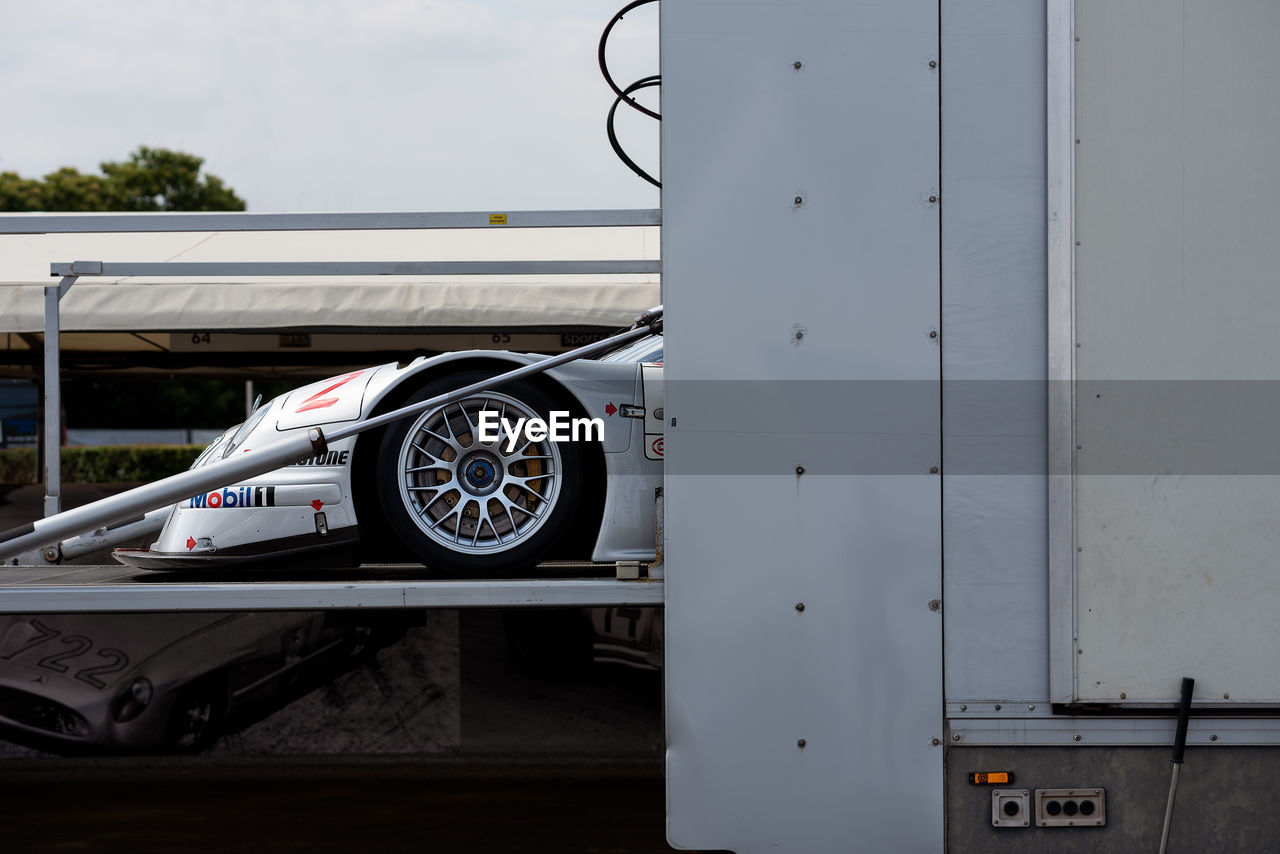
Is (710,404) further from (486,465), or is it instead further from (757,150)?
(486,465)

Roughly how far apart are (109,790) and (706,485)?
4.07 m

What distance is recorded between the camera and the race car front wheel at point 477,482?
2445 mm

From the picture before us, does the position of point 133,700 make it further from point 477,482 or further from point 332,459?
point 477,482

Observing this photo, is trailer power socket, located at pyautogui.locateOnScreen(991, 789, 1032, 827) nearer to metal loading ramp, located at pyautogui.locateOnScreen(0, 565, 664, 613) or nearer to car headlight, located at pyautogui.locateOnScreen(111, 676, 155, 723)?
metal loading ramp, located at pyautogui.locateOnScreen(0, 565, 664, 613)

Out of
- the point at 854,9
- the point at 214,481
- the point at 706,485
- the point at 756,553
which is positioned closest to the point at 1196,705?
the point at 756,553

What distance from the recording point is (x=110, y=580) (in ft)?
7.99

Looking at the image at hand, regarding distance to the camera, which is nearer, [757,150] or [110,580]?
[757,150]

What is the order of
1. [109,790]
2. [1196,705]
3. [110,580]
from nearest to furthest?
[1196,705] → [110,580] → [109,790]

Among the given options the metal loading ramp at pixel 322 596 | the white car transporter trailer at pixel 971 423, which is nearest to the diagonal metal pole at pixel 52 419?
the metal loading ramp at pixel 322 596

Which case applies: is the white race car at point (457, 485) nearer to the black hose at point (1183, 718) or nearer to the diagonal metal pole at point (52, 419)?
the diagonal metal pole at point (52, 419)

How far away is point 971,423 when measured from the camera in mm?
1975

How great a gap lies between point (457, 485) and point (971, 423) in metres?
1.30

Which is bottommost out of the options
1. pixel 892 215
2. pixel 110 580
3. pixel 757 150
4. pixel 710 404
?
pixel 110 580

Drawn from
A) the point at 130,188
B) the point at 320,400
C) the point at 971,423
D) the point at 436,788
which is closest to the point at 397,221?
the point at 320,400
